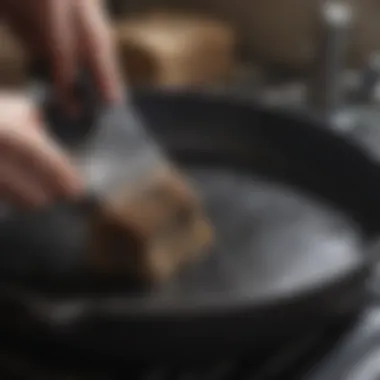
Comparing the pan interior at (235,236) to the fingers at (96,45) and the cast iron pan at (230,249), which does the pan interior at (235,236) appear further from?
the fingers at (96,45)

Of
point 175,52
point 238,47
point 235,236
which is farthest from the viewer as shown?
point 238,47

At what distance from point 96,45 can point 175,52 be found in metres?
0.41

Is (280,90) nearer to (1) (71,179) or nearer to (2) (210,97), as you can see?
(2) (210,97)

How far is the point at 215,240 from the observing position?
72 centimetres

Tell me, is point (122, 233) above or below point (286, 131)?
below

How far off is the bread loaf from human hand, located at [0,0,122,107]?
0.39 metres

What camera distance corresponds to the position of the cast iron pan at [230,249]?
0.50 metres

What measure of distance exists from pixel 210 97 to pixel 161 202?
211 millimetres

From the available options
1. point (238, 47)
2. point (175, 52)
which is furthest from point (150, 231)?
point (238, 47)

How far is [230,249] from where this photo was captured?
707 millimetres

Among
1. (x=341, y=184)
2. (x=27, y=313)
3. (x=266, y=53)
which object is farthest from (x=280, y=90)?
(x=27, y=313)

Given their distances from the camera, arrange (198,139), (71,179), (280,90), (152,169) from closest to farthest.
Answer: (71,179) < (152,169) < (198,139) < (280,90)

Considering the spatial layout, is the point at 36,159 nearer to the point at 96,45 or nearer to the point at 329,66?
the point at 96,45

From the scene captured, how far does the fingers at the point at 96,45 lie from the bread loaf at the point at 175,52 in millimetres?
390
